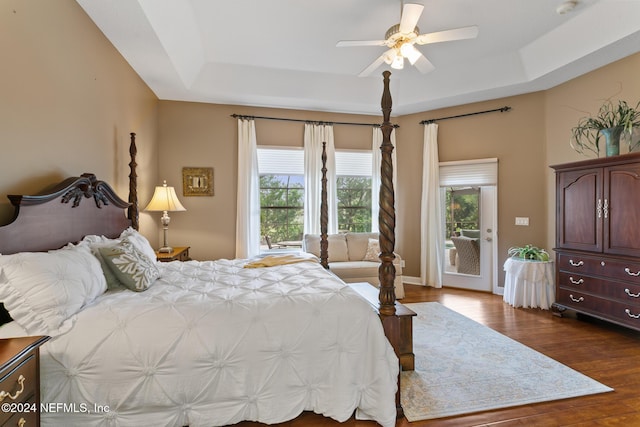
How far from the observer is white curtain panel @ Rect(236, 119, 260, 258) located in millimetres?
4988

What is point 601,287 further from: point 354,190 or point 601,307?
point 354,190

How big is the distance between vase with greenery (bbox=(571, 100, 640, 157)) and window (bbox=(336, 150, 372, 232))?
3.07 m

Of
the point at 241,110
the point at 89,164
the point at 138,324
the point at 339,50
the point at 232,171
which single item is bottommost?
the point at 138,324

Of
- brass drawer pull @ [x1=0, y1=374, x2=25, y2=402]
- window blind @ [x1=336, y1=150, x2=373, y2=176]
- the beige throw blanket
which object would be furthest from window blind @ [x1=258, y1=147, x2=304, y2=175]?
brass drawer pull @ [x1=0, y1=374, x2=25, y2=402]

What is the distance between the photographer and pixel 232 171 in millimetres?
5066

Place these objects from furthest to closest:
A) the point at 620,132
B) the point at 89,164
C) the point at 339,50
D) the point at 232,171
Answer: the point at 232,171, the point at 339,50, the point at 620,132, the point at 89,164

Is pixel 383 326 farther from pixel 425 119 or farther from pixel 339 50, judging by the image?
pixel 425 119

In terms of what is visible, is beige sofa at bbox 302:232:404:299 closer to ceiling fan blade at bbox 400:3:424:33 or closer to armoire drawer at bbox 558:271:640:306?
armoire drawer at bbox 558:271:640:306

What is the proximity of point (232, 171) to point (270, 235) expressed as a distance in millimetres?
1285

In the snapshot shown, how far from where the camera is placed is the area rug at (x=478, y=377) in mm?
2105

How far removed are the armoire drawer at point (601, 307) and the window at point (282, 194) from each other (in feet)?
12.8

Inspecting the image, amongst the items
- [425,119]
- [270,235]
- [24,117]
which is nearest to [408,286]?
[270,235]

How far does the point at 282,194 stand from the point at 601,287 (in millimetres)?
4487

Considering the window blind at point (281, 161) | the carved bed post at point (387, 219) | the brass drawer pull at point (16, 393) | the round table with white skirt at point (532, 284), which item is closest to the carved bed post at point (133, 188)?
the window blind at point (281, 161)
